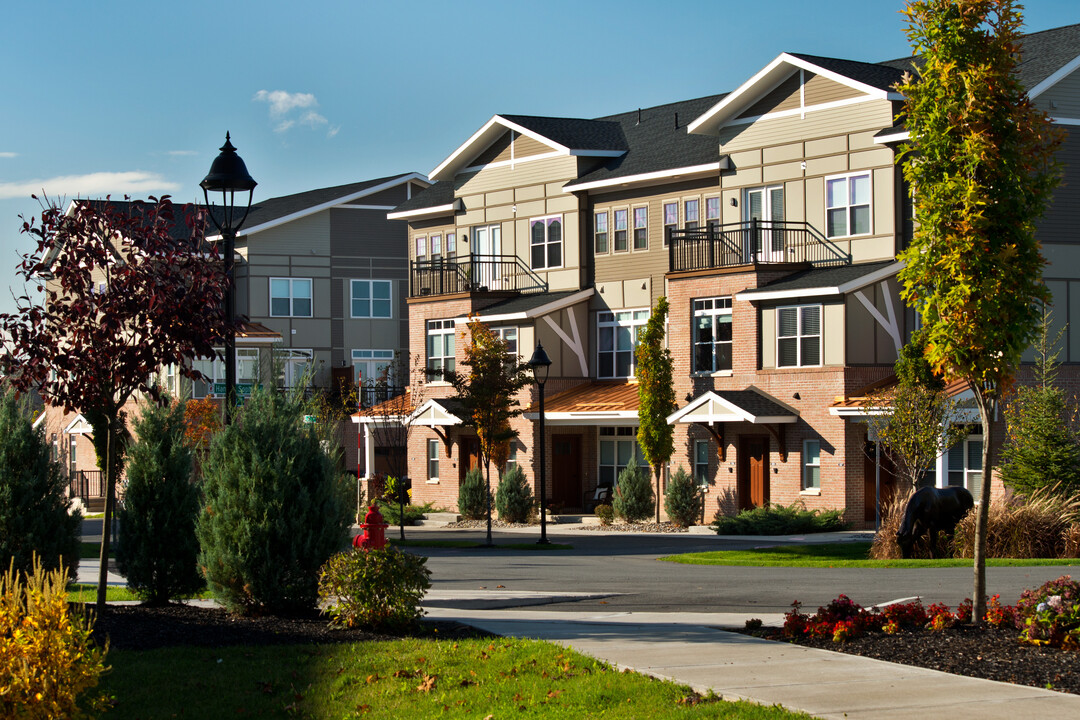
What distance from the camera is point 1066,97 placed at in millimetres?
32906

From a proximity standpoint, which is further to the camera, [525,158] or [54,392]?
[525,158]

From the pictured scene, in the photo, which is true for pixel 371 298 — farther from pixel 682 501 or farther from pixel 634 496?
pixel 682 501

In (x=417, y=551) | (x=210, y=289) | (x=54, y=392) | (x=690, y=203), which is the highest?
(x=690, y=203)

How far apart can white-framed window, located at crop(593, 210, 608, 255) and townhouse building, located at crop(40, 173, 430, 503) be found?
15731 mm

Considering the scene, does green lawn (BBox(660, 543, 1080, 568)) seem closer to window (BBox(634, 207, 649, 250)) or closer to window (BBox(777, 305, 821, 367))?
window (BBox(777, 305, 821, 367))

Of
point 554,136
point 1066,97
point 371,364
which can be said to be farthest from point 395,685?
point 371,364

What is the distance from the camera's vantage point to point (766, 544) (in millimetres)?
28750

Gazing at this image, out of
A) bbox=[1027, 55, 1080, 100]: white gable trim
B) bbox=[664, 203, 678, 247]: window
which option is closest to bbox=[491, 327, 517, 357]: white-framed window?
bbox=[664, 203, 678, 247]: window

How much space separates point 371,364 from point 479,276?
535 inches

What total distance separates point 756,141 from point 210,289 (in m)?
25.7

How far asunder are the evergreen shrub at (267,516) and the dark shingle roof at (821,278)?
71.1 ft

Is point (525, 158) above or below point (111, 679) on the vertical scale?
above

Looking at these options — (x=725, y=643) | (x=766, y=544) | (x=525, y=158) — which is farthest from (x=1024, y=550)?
(x=525, y=158)

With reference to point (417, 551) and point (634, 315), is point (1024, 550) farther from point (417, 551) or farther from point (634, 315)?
point (634, 315)
